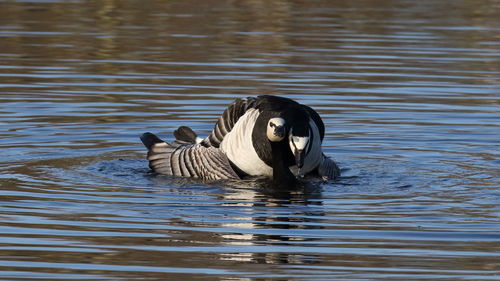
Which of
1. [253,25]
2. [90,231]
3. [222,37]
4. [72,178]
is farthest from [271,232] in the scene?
[253,25]

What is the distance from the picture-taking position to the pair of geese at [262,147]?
11.2 meters

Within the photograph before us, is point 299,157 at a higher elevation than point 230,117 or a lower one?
lower

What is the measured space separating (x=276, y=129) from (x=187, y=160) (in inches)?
54.6

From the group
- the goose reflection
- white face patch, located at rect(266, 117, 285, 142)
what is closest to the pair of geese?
white face patch, located at rect(266, 117, 285, 142)

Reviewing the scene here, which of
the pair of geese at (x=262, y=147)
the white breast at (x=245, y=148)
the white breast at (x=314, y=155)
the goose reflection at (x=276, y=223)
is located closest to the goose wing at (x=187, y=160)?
the pair of geese at (x=262, y=147)

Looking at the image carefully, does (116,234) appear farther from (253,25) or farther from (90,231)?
(253,25)

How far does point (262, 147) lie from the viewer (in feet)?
37.8

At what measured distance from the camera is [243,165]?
11.7 m

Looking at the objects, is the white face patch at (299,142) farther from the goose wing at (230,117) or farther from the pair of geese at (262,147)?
the goose wing at (230,117)

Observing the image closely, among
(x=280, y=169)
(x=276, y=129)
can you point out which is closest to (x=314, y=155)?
(x=280, y=169)

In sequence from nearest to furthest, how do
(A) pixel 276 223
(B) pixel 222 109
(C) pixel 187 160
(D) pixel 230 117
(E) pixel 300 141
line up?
(A) pixel 276 223, (E) pixel 300 141, (D) pixel 230 117, (C) pixel 187 160, (B) pixel 222 109

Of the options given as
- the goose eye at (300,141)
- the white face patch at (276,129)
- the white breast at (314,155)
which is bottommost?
the white breast at (314,155)

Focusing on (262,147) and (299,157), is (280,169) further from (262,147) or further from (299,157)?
(299,157)

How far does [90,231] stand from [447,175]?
430 centimetres
